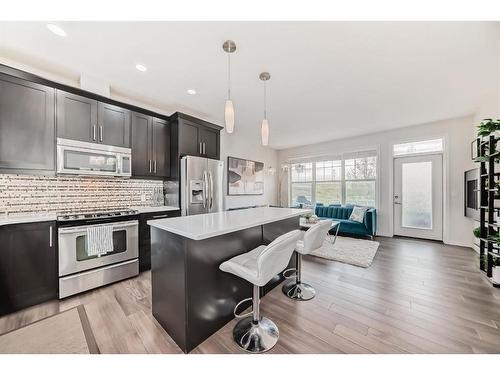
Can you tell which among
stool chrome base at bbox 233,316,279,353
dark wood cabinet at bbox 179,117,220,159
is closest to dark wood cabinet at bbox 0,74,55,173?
dark wood cabinet at bbox 179,117,220,159

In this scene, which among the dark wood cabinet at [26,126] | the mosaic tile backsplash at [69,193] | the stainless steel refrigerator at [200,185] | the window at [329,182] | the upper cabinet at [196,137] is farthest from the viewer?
the window at [329,182]

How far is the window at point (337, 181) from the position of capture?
5.32 metres

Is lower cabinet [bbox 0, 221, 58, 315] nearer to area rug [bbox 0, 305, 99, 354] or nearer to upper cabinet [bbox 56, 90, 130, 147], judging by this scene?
area rug [bbox 0, 305, 99, 354]

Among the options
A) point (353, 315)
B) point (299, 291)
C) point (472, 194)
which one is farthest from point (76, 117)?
point (472, 194)

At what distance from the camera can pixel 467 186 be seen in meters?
3.68

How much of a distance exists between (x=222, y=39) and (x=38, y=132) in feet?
7.72

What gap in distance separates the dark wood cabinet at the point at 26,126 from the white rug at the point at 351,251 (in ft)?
13.9

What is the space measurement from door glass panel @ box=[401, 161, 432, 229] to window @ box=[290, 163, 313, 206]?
8.13 feet

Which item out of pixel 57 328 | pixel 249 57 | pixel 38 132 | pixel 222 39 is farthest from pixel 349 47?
pixel 57 328

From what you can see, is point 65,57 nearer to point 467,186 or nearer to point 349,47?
point 349,47

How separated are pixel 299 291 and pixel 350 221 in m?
3.28

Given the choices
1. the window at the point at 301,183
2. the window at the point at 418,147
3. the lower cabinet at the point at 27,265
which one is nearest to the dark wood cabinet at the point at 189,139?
the lower cabinet at the point at 27,265

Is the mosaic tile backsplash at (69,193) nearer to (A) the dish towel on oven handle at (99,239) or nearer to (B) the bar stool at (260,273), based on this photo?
(A) the dish towel on oven handle at (99,239)
